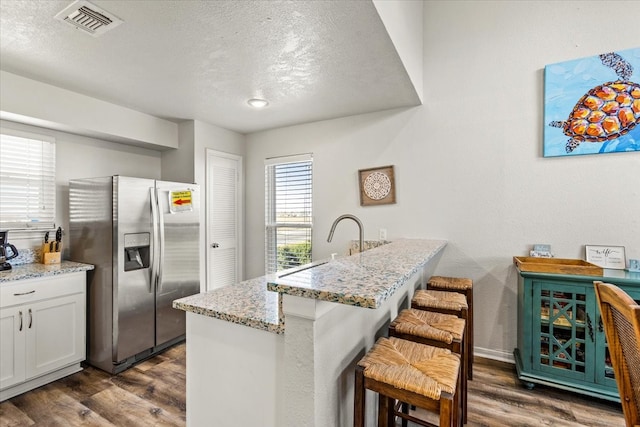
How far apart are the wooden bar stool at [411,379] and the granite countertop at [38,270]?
102 inches

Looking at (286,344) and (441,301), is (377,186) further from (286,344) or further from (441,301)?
(286,344)

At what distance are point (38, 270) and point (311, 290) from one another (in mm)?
2675

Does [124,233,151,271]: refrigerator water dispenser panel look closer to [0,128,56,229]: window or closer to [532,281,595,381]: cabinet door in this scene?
[0,128,56,229]: window

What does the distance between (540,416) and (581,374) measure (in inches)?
18.1

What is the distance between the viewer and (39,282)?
2.36 meters

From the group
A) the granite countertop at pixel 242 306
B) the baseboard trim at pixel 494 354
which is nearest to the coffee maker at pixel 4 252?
the granite countertop at pixel 242 306

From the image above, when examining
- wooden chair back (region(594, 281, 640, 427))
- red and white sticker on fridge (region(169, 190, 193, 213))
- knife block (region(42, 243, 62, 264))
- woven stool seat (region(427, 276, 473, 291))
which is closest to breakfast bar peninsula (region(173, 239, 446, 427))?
wooden chair back (region(594, 281, 640, 427))

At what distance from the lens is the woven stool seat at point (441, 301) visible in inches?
81.2

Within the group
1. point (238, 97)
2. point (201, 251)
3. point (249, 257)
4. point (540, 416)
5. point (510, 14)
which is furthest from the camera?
point (249, 257)

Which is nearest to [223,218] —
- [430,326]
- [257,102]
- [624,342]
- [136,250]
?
[136,250]

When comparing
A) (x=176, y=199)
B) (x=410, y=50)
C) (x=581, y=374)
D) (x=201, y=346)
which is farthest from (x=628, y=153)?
(x=176, y=199)

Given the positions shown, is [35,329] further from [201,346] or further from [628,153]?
[628,153]

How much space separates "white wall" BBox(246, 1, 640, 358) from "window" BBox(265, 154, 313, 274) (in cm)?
82

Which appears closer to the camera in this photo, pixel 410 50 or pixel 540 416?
pixel 540 416
